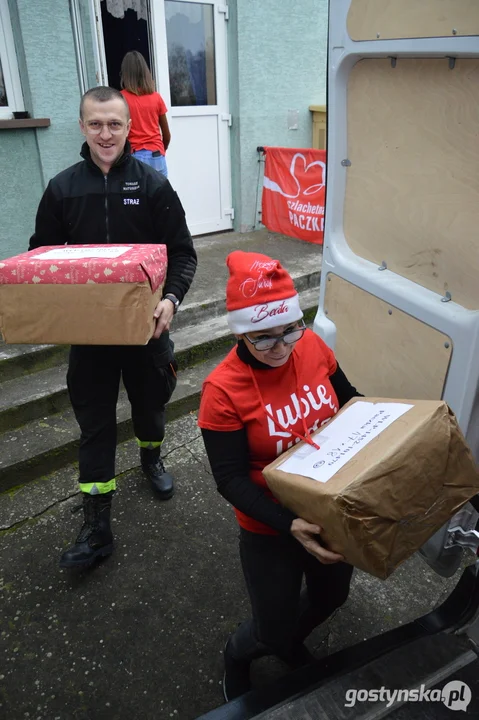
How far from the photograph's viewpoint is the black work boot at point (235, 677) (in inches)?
79.0

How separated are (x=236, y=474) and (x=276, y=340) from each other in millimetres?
424

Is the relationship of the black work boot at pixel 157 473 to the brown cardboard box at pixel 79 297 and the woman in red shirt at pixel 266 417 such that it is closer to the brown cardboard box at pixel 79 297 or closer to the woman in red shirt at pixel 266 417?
the brown cardboard box at pixel 79 297

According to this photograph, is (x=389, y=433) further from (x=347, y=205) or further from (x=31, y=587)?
(x=31, y=587)

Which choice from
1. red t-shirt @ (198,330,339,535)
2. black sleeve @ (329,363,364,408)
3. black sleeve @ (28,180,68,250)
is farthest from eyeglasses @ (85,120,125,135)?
black sleeve @ (329,363,364,408)

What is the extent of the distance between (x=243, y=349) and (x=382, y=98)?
1028 millimetres

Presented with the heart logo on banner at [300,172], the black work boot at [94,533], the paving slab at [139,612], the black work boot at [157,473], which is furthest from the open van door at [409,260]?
the heart logo on banner at [300,172]

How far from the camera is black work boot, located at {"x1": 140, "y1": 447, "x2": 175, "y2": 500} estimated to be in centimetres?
308

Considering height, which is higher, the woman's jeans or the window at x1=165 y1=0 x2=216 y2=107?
the window at x1=165 y1=0 x2=216 y2=107

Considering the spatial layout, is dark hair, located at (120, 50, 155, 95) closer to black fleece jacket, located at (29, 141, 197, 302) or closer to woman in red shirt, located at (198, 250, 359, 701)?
black fleece jacket, located at (29, 141, 197, 302)

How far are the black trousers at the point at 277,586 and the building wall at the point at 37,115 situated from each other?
384cm

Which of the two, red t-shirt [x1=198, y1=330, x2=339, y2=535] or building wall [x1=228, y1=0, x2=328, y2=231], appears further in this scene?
building wall [x1=228, y1=0, x2=328, y2=231]

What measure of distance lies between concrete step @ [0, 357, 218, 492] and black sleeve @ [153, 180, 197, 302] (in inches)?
52.7

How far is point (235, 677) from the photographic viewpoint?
2021 millimetres

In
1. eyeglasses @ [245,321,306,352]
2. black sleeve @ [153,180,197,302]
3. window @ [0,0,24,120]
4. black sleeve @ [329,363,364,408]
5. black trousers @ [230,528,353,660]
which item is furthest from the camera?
window @ [0,0,24,120]
